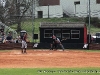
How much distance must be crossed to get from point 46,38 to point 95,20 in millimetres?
28223

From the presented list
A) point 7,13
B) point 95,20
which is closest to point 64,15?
point 95,20

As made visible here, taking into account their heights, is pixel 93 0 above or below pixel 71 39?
above

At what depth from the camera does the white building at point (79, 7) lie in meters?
66.7

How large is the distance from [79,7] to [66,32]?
33517 millimetres

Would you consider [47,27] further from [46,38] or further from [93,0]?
[93,0]

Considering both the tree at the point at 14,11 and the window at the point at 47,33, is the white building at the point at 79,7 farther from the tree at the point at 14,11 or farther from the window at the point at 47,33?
the window at the point at 47,33

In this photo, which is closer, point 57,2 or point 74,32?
point 74,32

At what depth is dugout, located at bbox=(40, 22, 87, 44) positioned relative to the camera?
3578cm

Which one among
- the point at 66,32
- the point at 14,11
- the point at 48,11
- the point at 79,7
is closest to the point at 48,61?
the point at 66,32

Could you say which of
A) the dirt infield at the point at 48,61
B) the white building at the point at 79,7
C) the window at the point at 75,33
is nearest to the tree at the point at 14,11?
the window at the point at 75,33

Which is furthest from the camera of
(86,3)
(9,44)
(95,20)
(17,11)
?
(86,3)

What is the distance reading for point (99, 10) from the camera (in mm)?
68812

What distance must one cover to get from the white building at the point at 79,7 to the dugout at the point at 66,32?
95.1ft

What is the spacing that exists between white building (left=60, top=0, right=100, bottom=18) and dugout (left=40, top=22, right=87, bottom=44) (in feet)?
95.1
